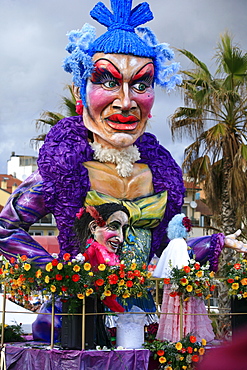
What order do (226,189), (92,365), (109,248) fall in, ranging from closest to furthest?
(92,365)
(109,248)
(226,189)

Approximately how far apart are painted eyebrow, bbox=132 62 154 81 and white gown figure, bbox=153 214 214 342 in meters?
1.72

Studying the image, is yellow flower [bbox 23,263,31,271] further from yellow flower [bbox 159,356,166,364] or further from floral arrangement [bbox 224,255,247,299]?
floral arrangement [bbox 224,255,247,299]

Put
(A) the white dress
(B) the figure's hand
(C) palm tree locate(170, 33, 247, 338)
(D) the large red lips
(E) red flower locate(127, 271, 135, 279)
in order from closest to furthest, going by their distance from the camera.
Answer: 1. (E) red flower locate(127, 271, 135, 279)
2. (A) the white dress
3. (D) the large red lips
4. (B) the figure's hand
5. (C) palm tree locate(170, 33, 247, 338)

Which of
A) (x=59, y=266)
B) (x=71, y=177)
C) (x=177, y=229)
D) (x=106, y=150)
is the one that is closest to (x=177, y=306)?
(x=177, y=229)

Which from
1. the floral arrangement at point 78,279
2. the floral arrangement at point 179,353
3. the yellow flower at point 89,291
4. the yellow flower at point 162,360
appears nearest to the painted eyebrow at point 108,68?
the floral arrangement at point 78,279

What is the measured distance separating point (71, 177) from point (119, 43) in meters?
1.70

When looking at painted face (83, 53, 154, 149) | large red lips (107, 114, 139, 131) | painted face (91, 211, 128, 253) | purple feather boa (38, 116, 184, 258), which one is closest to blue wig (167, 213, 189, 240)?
purple feather boa (38, 116, 184, 258)

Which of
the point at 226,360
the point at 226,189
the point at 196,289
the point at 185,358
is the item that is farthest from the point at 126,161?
the point at 226,189

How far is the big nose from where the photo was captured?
21.0 ft

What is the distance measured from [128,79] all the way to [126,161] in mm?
992

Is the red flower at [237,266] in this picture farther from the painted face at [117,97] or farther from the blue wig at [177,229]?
the painted face at [117,97]

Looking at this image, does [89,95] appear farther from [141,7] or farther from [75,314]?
[75,314]

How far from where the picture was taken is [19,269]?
5777 millimetres

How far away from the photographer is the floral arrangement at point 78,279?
5.40 m
